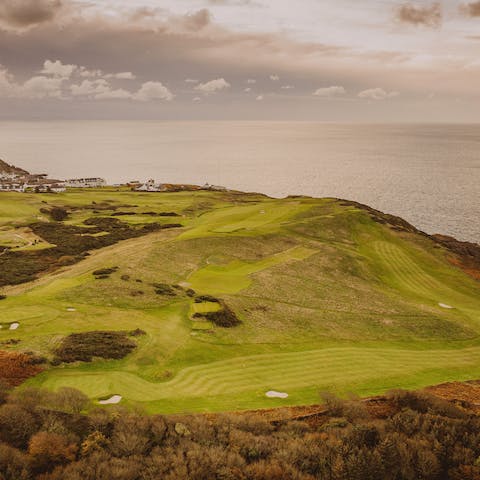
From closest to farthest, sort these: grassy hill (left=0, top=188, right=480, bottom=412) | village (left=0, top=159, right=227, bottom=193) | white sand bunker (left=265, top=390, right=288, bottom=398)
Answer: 1. white sand bunker (left=265, top=390, right=288, bottom=398)
2. grassy hill (left=0, top=188, right=480, bottom=412)
3. village (left=0, top=159, right=227, bottom=193)

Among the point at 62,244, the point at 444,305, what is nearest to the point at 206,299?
the point at 444,305

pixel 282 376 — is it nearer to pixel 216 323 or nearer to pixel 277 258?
pixel 216 323

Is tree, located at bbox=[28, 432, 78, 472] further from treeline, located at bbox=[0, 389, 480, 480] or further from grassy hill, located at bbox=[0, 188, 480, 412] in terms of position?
grassy hill, located at bbox=[0, 188, 480, 412]

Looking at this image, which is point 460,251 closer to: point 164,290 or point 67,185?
point 164,290

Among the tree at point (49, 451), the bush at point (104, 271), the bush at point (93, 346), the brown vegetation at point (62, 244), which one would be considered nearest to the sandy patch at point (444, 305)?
the bush at point (93, 346)

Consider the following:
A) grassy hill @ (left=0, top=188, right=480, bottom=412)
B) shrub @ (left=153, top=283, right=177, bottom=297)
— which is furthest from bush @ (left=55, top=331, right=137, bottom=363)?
shrub @ (left=153, top=283, right=177, bottom=297)

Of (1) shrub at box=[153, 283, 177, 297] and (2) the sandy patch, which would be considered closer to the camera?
(1) shrub at box=[153, 283, 177, 297]
